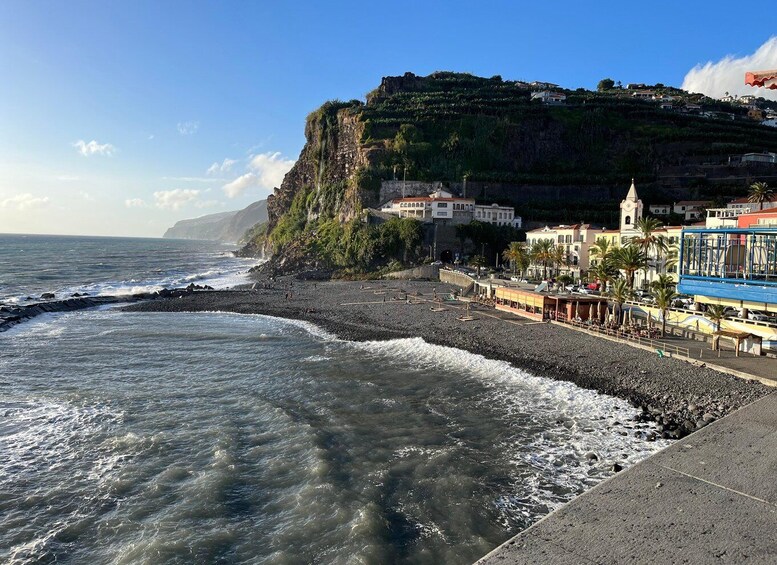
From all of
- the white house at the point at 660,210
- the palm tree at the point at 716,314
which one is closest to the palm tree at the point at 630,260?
the palm tree at the point at 716,314

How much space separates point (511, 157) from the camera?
310ft

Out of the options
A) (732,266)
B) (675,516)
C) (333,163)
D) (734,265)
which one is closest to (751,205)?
(734,265)

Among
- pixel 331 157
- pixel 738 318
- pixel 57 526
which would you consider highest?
pixel 331 157

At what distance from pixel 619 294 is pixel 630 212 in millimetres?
24464

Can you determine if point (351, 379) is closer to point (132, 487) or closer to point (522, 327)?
point (132, 487)

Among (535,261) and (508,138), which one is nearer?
(535,261)

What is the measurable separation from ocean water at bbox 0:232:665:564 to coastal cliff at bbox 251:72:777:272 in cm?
4786

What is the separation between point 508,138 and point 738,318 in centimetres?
7197

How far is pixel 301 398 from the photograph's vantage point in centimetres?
2384

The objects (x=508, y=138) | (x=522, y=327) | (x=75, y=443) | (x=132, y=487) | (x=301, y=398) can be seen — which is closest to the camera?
(x=132, y=487)

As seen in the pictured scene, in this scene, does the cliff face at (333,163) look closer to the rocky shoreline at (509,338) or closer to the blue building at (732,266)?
the rocky shoreline at (509,338)

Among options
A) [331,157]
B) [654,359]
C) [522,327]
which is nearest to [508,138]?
[331,157]

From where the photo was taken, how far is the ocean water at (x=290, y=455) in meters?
13.0

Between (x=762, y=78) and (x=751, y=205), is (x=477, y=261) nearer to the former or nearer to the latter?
(x=751, y=205)
